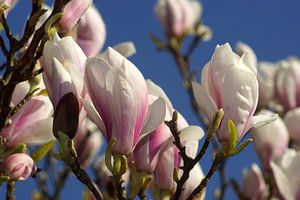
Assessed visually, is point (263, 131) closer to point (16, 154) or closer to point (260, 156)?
point (260, 156)

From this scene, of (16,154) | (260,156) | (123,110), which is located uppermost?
(123,110)

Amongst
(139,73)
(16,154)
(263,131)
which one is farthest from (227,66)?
(263,131)

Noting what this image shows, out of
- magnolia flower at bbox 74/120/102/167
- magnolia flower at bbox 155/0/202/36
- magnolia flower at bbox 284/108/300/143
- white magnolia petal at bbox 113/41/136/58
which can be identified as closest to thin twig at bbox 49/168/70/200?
magnolia flower at bbox 74/120/102/167

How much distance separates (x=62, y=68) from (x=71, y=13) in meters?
0.21

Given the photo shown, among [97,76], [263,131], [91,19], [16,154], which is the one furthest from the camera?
[263,131]

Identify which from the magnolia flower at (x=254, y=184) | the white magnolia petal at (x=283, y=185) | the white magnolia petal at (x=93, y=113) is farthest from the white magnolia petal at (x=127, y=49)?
the magnolia flower at (x=254, y=184)

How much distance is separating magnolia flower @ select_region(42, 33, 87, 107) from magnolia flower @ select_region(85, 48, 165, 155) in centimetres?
2

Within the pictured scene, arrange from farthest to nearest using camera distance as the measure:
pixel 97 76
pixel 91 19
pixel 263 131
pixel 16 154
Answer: pixel 263 131 → pixel 91 19 → pixel 16 154 → pixel 97 76

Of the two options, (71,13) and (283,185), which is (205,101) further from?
(283,185)

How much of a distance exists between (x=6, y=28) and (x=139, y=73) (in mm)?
283

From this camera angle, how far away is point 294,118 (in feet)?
7.14

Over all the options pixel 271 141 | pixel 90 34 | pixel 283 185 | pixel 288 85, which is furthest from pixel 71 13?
pixel 288 85

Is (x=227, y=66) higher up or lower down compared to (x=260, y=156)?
higher up

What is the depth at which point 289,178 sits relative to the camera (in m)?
1.60
